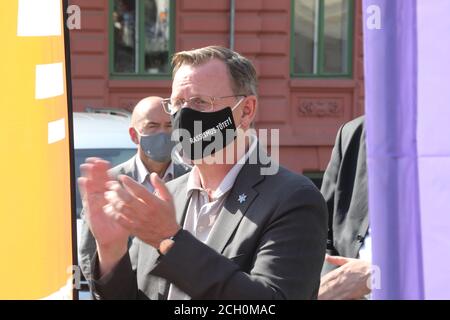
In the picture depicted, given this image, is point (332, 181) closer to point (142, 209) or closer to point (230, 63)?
point (230, 63)

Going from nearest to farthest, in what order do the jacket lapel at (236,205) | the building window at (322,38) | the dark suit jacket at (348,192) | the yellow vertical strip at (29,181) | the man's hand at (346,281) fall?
the yellow vertical strip at (29,181) → the jacket lapel at (236,205) → the man's hand at (346,281) → the dark suit jacket at (348,192) → the building window at (322,38)

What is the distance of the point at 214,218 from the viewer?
2812 mm

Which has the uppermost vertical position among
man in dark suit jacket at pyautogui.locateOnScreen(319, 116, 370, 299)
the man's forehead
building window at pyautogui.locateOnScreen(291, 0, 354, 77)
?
building window at pyautogui.locateOnScreen(291, 0, 354, 77)

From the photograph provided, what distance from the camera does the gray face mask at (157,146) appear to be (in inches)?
197

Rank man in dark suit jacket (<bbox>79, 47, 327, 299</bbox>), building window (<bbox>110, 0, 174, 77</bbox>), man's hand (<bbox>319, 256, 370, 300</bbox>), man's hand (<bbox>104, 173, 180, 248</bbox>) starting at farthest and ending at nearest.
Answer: building window (<bbox>110, 0, 174, 77</bbox>)
man's hand (<bbox>319, 256, 370, 300</bbox>)
man in dark suit jacket (<bbox>79, 47, 327, 299</bbox>)
man's hand (<bbox>104, 173, 180, 248</bbox>)

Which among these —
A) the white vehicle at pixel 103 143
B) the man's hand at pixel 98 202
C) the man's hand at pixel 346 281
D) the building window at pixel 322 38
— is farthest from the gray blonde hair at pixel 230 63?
the building window at pixel 322 38

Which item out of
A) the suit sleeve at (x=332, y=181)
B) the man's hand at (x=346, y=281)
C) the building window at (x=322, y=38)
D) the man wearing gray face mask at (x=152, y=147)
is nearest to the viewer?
the man's hand at (x=346, y=281)

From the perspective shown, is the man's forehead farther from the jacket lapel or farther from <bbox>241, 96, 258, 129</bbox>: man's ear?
the jacket lapel

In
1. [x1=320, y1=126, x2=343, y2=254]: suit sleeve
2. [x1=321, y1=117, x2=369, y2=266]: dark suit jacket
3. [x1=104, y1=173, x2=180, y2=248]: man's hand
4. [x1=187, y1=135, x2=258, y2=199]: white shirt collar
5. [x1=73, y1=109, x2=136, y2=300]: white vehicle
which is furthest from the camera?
[x1=73, y1=109, x2=136, y2=300]: white vehicle

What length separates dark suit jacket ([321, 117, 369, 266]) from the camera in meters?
3.62

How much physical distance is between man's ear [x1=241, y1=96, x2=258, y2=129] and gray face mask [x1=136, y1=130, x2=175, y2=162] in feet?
6.74

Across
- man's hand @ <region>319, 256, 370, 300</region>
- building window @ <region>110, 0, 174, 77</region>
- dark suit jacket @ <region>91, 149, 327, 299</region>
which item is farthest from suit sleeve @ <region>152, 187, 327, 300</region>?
building window @ <region>110, 0, 174, 77</region>

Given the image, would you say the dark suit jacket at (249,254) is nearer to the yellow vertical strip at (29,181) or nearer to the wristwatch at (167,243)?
the wristwatch at (167,243)

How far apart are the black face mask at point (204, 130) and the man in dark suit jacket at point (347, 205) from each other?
30.2 inches
